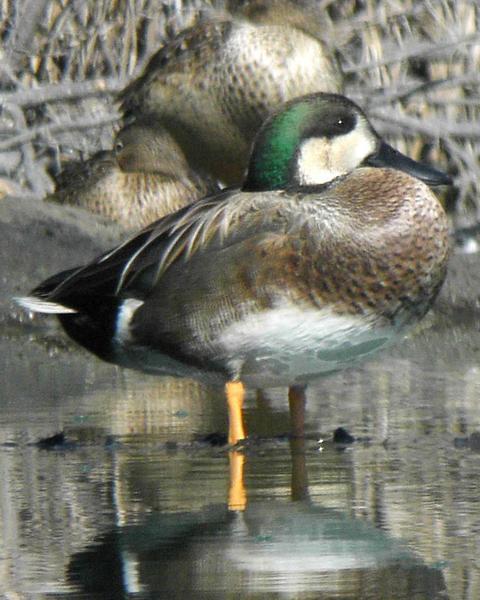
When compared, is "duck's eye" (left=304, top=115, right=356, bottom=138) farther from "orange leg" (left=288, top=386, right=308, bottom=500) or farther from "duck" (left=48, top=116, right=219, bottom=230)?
"duck" (left=48, top=116, right=219, bottom=230)

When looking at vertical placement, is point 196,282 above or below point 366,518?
above

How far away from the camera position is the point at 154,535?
3223 millimetres

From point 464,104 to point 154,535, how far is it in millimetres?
5474

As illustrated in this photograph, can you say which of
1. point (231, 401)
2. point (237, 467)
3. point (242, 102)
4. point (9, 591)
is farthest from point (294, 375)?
point (242, 102)

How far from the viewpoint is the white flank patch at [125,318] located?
4500mm

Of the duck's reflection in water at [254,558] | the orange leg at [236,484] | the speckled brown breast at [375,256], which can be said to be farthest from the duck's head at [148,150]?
the duck's reflection in water at [254,558]

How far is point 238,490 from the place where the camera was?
3674 millimetres

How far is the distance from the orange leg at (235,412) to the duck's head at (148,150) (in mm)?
3351

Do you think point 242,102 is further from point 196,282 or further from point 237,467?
point 237,467

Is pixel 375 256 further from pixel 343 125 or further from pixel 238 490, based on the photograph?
pixel 238 490

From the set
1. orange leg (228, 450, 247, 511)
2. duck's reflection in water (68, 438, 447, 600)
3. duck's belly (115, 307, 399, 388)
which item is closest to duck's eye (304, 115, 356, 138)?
duck's belly (115, 307, 399, 388)

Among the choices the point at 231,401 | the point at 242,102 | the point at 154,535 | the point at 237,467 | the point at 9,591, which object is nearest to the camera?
the point at 9,591

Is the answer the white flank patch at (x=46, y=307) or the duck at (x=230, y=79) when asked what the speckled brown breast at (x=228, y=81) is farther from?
the white flank patch at (x=46, y=307)

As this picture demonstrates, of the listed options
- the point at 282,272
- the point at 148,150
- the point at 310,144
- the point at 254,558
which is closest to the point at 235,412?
the point at 282,272
